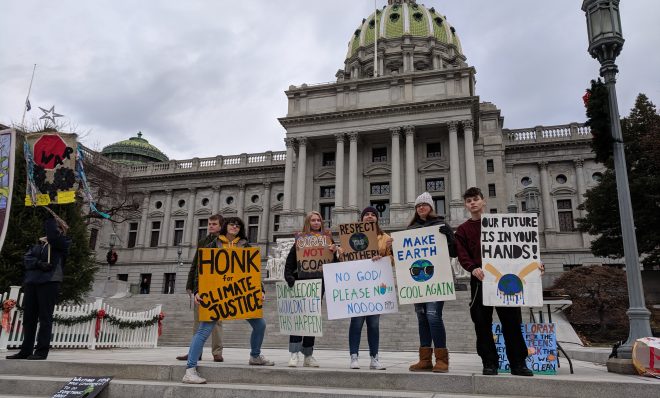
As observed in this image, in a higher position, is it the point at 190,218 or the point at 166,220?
the point at 190,218

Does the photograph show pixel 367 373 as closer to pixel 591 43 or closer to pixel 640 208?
pixel 591 43

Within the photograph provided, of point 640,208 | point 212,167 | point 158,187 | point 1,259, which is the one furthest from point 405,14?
point 1,259

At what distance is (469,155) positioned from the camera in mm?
39625

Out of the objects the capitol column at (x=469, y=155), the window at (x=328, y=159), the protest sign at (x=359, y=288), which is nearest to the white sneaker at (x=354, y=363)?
the protest sign at (x=359, y=288)

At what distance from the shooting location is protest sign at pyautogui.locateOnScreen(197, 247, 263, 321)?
682 cm

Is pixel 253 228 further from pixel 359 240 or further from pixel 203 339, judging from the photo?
pixel 203 339

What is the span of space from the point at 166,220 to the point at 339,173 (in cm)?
2374

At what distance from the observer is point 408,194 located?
40.0 metres

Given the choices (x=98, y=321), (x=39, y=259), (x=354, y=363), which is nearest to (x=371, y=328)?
(x=354, y=363)

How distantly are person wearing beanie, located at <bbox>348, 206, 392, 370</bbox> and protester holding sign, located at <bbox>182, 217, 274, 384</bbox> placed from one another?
136 cm

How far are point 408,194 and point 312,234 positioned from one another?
33.3 m

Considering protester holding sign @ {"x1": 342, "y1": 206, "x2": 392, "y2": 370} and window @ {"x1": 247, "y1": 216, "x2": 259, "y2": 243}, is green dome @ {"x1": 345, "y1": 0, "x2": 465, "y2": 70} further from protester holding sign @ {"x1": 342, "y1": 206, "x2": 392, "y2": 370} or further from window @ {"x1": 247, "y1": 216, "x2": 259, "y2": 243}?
protester holding sign @ {"x1": 342, "y1": 206, "x2": 392, "y2": 370}

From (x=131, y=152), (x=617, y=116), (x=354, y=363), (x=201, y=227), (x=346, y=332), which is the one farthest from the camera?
(x=131, y=152)

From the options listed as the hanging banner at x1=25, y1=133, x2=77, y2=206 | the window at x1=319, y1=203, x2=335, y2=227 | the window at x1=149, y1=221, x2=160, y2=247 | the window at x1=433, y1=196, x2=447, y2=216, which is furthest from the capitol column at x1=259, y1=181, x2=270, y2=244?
the hanging banner at x1=25, y1=133, x2=77, y2=206
